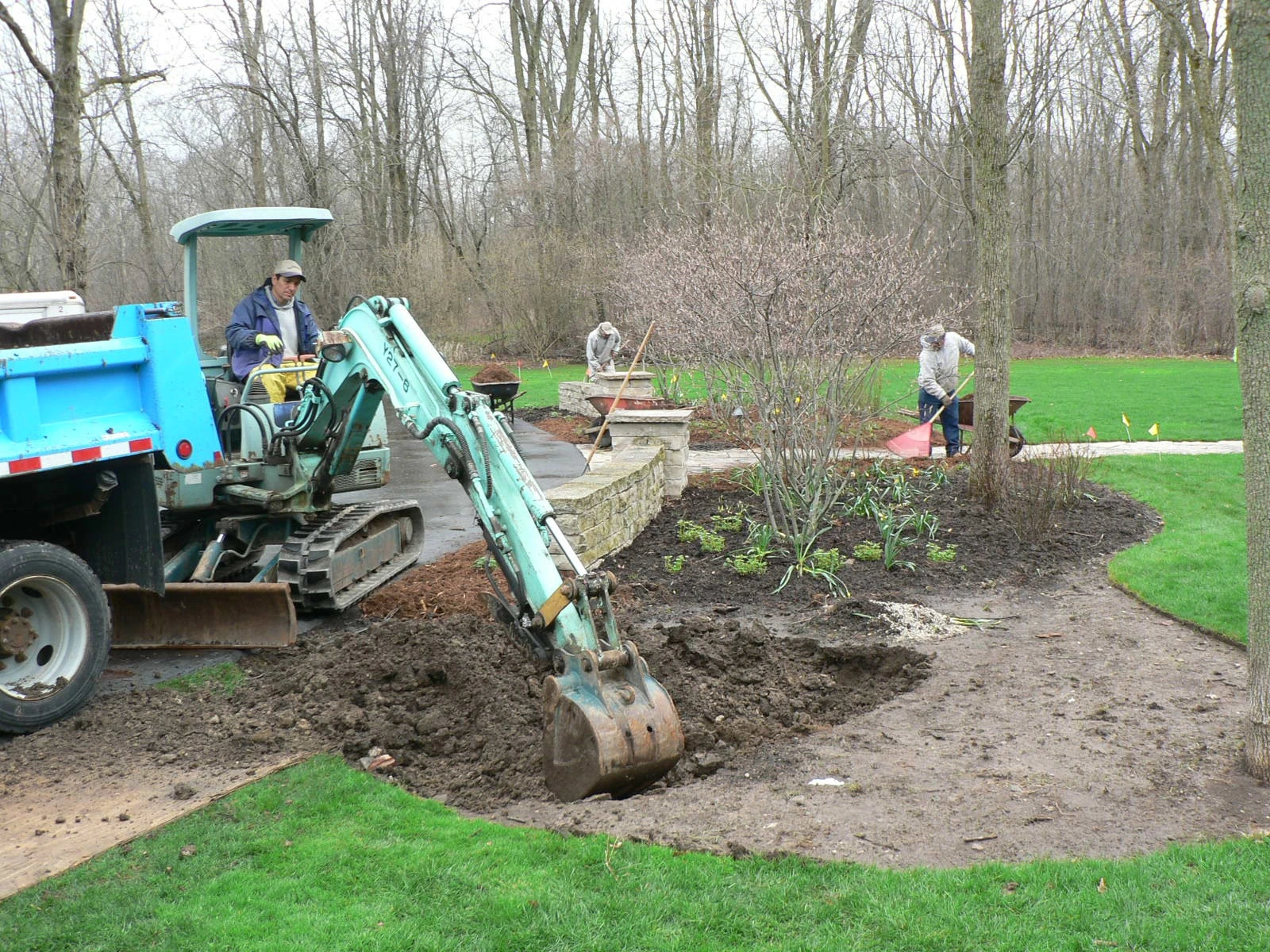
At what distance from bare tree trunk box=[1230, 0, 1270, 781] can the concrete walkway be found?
809cm

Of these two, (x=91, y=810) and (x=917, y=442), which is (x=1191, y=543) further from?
(x=91, y=810)

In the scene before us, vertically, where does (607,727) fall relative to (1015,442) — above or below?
below

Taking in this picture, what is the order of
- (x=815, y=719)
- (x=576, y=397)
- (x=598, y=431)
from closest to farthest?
(x=815, y=719) < (x=598, y=431) < (x=576, y=397)

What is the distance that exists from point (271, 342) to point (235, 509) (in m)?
1.14

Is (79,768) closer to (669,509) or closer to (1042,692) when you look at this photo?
(1042,692)

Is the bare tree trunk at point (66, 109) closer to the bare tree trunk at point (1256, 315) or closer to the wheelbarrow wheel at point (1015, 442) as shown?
the wheelbarrow wheel at point (1015, 442)

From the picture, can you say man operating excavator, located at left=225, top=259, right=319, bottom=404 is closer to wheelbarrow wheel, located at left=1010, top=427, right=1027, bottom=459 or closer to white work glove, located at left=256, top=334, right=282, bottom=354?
white work glove, located at left=256, top=334, right=282, bottom=354

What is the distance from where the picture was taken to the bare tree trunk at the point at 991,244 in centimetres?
967

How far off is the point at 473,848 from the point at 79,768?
2.14m

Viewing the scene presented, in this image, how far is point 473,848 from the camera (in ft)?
13.1

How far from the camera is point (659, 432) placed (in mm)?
10727

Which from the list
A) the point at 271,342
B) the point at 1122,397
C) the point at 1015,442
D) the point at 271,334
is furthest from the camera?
the point at 1122,397

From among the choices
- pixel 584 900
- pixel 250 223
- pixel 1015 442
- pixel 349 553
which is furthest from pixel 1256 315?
pixel 1015 442

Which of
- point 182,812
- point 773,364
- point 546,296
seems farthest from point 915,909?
point 546,296
